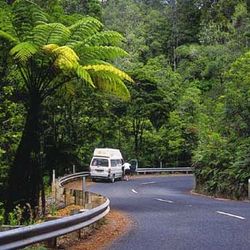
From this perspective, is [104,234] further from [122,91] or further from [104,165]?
[104,165]

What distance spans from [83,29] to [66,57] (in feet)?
6.83

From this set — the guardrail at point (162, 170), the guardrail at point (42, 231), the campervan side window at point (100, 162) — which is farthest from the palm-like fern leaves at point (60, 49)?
the guardrail at point (162, 170)

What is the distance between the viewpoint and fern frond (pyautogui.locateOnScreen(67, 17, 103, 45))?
14.3 metres

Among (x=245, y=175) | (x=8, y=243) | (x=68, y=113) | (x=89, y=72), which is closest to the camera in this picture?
(x=8, y=243)

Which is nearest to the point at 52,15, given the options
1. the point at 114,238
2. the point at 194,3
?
the point at 114,238

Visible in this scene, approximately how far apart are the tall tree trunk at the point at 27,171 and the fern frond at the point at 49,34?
1738mm

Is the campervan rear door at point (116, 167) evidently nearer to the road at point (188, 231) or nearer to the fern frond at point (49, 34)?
the road at point (188, 231)

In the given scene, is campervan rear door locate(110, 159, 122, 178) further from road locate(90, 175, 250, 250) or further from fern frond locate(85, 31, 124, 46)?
fern frond locate(85, 31, 124, 46)

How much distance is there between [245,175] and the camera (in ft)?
80.6

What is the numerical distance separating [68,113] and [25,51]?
95.0 feet

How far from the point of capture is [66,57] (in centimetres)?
1261

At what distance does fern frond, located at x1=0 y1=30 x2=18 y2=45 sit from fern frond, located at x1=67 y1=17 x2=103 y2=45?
1478 mm

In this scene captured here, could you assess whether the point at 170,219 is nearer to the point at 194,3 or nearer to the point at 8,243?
the point at 8,243

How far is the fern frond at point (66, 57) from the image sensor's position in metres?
12.6
